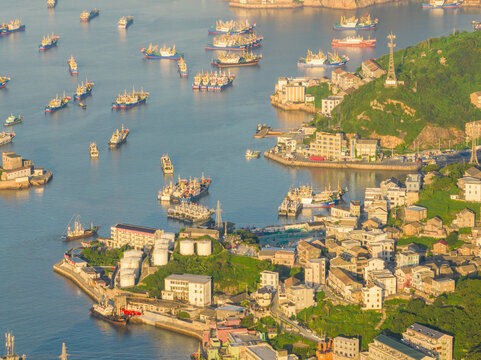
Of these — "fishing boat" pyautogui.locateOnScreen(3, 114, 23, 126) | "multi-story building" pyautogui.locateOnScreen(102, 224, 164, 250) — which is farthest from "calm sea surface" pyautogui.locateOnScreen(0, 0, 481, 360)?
"multi-story building" pyautogui.locateOnScreen(102, 224, 164, 250)

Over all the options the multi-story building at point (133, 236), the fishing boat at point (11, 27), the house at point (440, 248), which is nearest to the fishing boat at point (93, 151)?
the multi-story building at point (133, 236)

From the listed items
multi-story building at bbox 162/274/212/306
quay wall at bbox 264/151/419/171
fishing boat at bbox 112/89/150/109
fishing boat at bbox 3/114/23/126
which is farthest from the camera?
fishing boat at bbox 112/89/150/109

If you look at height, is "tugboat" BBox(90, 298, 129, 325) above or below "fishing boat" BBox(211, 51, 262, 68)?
above

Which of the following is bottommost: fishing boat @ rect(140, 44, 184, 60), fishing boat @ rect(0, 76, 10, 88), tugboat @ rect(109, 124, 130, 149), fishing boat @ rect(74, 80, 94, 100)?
fishing boat @ rect(0, 76, 10, 88)

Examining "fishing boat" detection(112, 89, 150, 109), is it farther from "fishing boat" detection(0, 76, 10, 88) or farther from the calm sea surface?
"fishing boat" detection(0, 76, 10, 88)

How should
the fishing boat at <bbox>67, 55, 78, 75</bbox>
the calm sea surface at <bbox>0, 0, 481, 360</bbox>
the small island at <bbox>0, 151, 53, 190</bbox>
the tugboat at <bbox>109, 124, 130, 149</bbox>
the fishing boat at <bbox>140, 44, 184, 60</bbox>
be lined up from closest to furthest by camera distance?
the calm sea surface at <bbox>0, 0, 481, 360</bbox> → the small island at <bbox>0, 151, 53, 190</bbox> → the tugboat at <bbox>109, 124, 130, 149</bbox> → the fishing boat at <bbox>67, 55, 78, 75</bbox> → the fishing boat at <bbox>140, 44, 184, 60</bbox>

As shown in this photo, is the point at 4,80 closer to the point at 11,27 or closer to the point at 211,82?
the point at 211,82

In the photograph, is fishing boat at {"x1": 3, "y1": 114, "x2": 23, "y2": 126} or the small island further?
fishing boat at {"x1": 3, "y1": 114, "x2": 23, "y2": 126}
